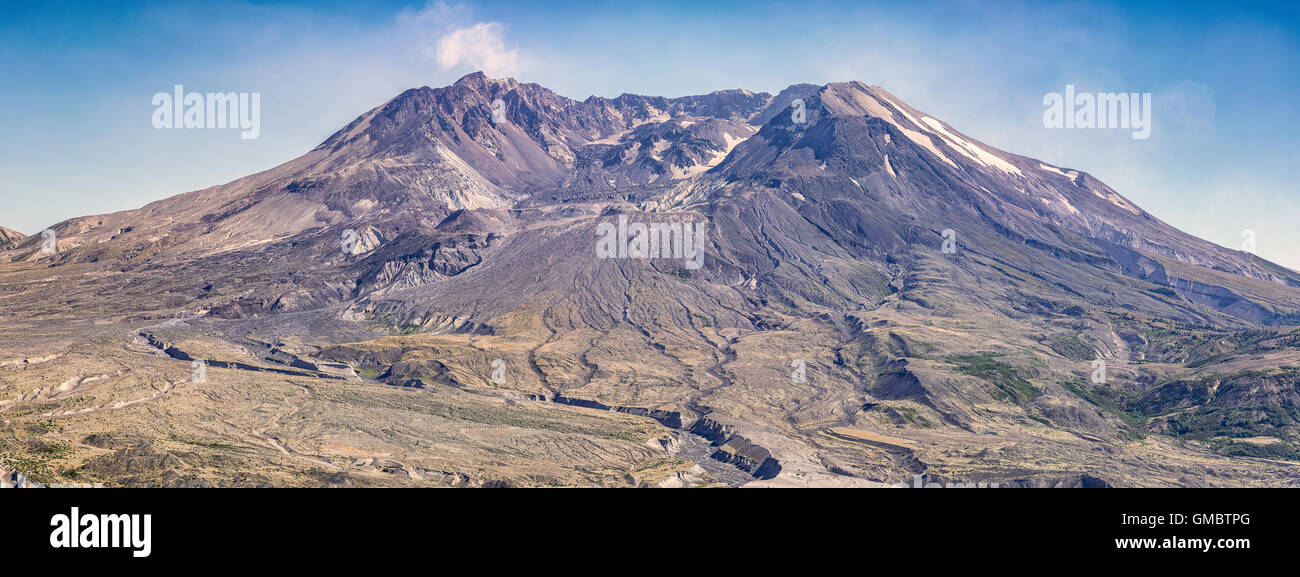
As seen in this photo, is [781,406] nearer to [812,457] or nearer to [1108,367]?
[812,457]

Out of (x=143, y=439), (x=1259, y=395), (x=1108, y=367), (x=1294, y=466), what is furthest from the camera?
(x=1108, y=367)

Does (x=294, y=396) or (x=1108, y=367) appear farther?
(x=1108, y=367)

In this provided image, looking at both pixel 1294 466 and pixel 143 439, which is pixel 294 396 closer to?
pixel 143 439

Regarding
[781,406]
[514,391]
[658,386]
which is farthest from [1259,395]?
[514,391]

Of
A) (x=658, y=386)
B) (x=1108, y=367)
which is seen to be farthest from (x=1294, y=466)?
(x=658, y=386)
